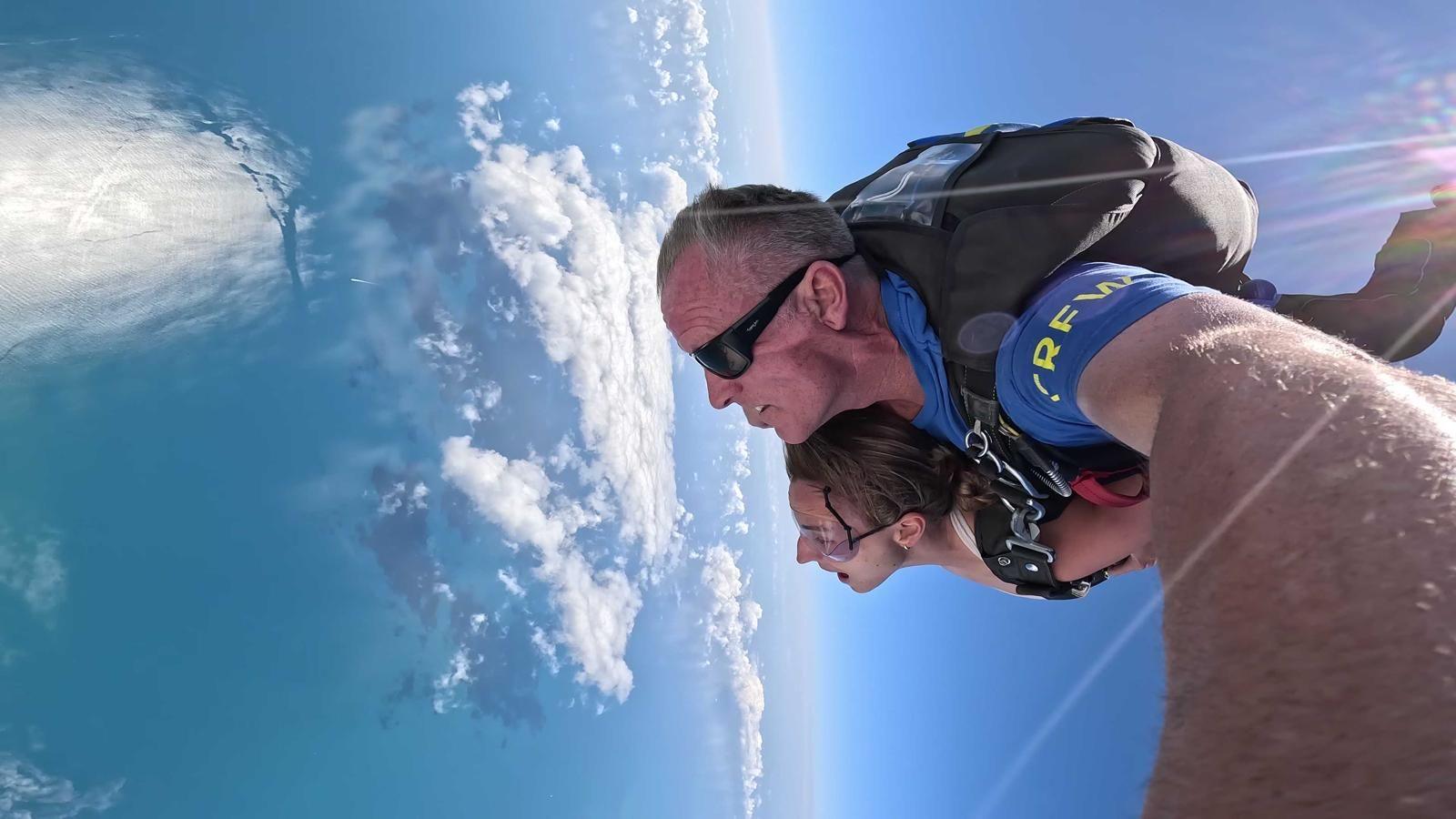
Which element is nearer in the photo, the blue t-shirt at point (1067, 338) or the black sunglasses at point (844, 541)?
the blue t-shirt at point (1067, 338)

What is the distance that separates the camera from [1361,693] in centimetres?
35

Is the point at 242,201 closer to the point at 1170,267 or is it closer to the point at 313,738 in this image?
the point at 313,738

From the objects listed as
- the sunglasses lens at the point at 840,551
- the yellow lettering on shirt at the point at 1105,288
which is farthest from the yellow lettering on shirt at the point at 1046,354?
the sunglasses lens at the point at 840,551

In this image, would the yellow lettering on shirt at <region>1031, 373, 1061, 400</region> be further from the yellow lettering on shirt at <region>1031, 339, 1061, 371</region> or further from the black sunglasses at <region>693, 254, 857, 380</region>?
the black sunglasses at <region>693, 254, 857, 380</region>

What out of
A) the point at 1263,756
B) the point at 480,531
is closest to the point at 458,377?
the point at 480,531

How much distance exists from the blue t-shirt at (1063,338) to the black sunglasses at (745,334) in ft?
1.56

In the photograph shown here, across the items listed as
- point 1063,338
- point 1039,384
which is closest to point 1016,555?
point 1039,384

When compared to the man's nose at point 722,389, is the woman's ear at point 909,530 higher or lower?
lower

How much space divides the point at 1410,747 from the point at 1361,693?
5 cm

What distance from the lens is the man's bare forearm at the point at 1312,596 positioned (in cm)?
33

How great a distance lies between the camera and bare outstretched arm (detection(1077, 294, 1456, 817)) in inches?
13.0

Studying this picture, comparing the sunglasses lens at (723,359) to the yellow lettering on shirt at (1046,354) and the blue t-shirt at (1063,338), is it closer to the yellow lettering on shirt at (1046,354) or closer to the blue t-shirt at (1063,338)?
the blue t-shirt at (1063,338)

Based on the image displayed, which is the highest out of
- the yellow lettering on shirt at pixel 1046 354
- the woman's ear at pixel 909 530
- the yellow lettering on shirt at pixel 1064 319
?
the yellow lettering on shirt at pixel 1064 319

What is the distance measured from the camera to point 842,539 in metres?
2.61
